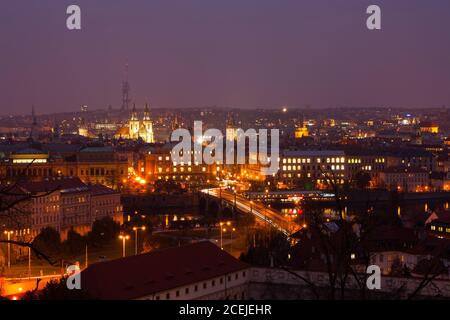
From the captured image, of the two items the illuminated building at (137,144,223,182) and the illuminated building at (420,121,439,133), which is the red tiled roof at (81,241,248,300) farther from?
the illuminated building at (420,121,439,133)

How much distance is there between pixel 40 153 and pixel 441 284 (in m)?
21.5

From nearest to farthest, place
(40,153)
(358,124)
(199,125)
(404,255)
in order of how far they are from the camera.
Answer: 1. (404,255)
2. (40,153)
3. (199,125)
4. (358,124)

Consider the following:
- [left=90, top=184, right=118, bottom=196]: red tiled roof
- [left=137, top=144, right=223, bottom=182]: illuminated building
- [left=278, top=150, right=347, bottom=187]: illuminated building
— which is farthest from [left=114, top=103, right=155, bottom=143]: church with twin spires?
[left=90, top=184, right=118, bottom=196]: red tiled roof

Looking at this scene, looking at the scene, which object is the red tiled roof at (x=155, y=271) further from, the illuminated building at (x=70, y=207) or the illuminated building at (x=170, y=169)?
the illuminated building at (x=170, y=169)

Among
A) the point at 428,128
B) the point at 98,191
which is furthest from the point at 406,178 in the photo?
the point at 428,128

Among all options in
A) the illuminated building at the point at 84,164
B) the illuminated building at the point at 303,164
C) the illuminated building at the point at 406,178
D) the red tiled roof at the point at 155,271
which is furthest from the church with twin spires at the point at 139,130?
the red tiled roof at the point at 155,271

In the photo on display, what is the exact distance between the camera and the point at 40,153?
89.6 feet

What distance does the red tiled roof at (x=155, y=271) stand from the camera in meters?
6.98

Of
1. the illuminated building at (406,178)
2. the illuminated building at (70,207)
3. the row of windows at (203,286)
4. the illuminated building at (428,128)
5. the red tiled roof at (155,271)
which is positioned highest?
the red tiled roof at (155,271)

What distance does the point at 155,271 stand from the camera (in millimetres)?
7523

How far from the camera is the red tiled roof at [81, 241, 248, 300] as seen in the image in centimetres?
698
